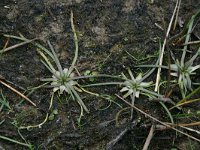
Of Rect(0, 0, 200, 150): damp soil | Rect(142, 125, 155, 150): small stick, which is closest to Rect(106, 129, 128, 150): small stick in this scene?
Rect(0, 0, 200, 150): damp soil

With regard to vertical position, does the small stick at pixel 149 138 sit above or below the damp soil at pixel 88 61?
below

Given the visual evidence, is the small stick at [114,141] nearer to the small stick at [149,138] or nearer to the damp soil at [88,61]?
the damp soil at [88,61]

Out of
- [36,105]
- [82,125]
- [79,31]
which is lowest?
[82,125]

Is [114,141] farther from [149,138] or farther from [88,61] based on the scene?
[88,61]

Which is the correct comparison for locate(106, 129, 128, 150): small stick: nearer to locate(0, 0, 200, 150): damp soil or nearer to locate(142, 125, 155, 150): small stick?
locate(0, 0, 200, 150): damp soil

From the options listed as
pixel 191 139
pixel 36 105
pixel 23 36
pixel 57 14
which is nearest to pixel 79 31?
pixel 57 14

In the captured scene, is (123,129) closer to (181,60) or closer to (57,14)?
(181,60)

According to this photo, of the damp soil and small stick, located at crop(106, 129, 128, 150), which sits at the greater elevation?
the damp soil

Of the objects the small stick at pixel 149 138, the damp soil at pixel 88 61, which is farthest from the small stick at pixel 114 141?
the small stick at pixel 149 138
